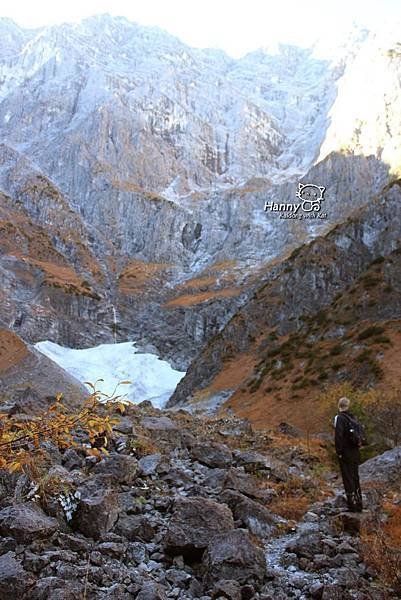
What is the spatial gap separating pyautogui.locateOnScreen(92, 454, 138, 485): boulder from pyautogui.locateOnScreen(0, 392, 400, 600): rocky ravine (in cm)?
2

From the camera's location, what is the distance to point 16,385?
181 ft

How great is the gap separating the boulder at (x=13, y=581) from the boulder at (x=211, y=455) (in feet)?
24.3

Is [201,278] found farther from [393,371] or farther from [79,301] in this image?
[393,371]

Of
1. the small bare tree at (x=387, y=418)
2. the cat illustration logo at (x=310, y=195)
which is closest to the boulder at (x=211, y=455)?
the small bare tree at (x=387, y=418)

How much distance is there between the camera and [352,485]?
10.2 meters

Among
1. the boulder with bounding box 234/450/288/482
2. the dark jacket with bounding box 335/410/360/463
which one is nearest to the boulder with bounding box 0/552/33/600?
the dark jacket with bounding box 335/410/360/463

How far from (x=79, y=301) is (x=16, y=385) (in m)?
67.0

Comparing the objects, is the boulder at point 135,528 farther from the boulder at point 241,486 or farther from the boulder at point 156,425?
the boulder at point 156,425

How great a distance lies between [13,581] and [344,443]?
7023 millimetres

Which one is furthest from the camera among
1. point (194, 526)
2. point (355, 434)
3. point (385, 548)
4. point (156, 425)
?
point (156, 425)

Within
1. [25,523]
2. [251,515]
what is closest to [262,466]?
[251,515]

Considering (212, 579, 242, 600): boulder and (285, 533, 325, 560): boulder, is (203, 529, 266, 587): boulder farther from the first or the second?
(285, 533, 325, 560): boulder

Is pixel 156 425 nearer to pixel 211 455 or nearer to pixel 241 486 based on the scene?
pixel 211 455

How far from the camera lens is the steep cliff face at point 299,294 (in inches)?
2484
